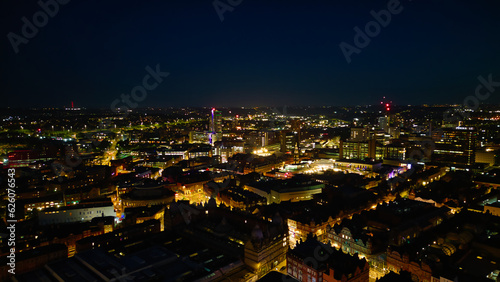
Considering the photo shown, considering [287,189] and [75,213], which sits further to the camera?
[287,189]

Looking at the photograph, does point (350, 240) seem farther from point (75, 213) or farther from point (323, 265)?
point (75, 213)

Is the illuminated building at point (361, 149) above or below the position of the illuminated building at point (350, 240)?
above

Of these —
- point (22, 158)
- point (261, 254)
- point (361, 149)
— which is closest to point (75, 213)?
point (261, 254)

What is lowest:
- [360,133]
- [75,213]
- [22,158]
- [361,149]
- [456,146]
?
[75,213]

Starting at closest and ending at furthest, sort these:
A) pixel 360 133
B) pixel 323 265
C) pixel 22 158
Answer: pixel 323 265 → pixel 22 158 → pixel 360 133

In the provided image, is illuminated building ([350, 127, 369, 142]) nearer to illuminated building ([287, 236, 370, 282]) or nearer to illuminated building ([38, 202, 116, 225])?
illuminated building ([287, 236, 370, 282])

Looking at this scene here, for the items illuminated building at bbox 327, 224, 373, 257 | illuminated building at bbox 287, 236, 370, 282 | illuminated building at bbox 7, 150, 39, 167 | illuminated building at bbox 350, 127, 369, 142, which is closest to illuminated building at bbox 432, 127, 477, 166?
illuminated building at bbox 350, 127, 369, 142

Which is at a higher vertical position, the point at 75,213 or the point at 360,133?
the point at 360,133

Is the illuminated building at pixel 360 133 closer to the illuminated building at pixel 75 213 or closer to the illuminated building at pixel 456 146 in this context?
the illuminated building at pixel 456 146

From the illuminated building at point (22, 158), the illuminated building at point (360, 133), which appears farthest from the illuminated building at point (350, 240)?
the illuminated building at point (360, 133)
